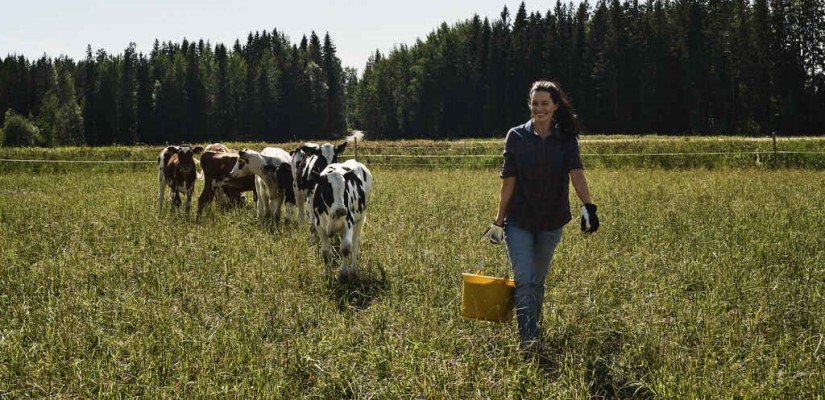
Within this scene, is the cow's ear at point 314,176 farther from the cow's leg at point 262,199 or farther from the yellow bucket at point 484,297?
the yellow bucket at point 484,297

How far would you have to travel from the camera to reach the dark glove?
4574 millimetres

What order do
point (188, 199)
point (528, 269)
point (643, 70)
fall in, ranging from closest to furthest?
point (528, 269) → point (188, 199) → point (643, 70)

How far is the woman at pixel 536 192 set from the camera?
4.58 meters

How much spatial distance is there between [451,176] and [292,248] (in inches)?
468

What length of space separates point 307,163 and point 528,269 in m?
5.49

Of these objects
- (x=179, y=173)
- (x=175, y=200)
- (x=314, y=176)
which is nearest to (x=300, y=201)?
(x=314, y=176)

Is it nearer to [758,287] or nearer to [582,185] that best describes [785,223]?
[758,287]

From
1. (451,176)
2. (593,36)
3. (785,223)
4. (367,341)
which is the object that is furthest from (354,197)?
(593,36)

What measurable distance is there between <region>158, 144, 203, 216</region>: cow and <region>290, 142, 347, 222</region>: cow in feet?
9.26

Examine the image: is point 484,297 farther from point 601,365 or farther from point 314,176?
point 314,176

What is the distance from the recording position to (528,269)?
179 inches

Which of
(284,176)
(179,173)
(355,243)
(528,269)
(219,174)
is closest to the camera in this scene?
(528,269)

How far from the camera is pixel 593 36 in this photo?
66438 mm

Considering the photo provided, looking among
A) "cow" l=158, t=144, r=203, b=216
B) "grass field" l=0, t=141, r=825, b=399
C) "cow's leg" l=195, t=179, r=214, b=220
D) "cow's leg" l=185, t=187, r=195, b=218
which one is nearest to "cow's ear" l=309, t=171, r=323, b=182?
"grass field" l=0, t=141, r=825, b=399
